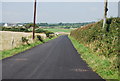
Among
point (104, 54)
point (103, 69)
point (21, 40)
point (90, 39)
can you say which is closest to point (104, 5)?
point (90, 39)

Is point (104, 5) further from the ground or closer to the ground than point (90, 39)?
further from the ground

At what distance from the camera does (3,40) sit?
25031 millimetres

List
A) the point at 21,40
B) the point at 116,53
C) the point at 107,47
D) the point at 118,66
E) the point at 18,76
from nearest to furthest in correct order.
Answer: the point at 18,76 → the point at 118,66 → the point at 116,53 → the point at 107,47 → the point at 21,40

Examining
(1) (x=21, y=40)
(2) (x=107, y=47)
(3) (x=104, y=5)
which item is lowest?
(1) (x=21, y=40)

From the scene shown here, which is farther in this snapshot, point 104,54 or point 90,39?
point 90,39

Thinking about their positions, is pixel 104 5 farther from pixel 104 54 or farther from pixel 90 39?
pixel 104 54

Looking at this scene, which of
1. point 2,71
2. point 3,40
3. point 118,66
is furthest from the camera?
point 3,40

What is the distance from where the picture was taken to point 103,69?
40.2ft

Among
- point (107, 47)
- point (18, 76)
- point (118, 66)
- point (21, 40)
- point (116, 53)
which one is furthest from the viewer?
point (21, 40)

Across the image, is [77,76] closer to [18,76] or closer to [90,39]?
[18,76]

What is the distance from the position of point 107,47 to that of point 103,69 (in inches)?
163

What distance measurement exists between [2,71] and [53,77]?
2730 mm

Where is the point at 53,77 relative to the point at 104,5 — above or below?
below

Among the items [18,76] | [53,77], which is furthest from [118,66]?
[18,76]
